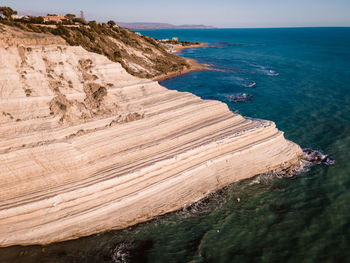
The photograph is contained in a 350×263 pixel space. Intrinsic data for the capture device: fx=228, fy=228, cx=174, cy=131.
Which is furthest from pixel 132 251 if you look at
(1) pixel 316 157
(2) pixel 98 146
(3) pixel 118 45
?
(3) pixel 118 45

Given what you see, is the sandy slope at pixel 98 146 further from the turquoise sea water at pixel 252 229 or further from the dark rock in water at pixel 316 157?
the dark rock in water at pixel 316 157

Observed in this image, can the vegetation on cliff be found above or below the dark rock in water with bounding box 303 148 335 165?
above

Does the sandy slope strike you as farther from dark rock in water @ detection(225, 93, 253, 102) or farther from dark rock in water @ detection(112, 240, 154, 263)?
dark rock in water @ detection(225, 93, 253, 102)

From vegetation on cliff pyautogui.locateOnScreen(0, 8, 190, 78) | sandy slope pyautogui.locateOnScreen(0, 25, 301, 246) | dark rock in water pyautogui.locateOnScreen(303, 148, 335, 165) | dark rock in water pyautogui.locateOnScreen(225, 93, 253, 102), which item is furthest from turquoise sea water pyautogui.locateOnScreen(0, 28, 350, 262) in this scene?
vegetation on cliff pyautogui.locateOnScreen(0, 8, 190, 78)

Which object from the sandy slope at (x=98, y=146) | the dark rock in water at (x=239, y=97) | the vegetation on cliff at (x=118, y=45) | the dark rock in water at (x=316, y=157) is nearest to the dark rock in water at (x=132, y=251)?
the sandy slope at (x=98, y=146)

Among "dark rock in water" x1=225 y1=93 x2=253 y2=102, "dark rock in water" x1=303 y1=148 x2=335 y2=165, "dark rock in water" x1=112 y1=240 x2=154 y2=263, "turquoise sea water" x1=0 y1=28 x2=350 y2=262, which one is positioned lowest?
"dark rock in water" x1=112 y1=240 x2=154 y2=263

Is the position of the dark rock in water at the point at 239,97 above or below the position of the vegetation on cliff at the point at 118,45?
below

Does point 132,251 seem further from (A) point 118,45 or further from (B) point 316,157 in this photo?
(A) point 118,45

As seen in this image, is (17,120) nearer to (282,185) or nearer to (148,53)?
(282,185)
